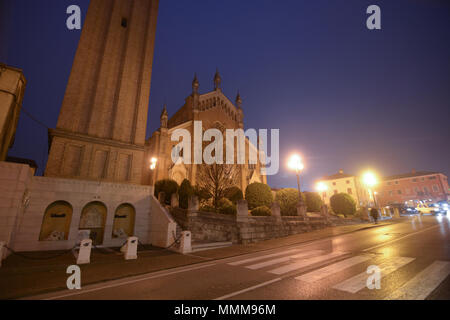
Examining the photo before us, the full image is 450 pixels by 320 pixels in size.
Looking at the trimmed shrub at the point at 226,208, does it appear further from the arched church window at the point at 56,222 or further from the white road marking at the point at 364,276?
the white road marking at the point at 364,276

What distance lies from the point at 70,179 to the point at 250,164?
1061 inches

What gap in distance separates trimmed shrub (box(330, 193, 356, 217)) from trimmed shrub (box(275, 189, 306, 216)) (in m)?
11.5

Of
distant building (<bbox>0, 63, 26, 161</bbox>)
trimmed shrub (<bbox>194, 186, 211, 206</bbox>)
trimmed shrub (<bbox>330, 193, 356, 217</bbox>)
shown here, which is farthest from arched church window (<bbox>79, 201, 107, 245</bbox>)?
trimmed shrub (<bbox>330, 193, 356, 217</bbox>)

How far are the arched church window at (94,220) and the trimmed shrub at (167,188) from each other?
8145mm

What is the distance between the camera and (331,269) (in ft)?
19.3

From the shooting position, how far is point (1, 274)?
6480 millimetres

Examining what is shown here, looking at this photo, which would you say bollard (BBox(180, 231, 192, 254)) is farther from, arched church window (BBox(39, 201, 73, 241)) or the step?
arched church window (BBox(39, 201, 73, 241))

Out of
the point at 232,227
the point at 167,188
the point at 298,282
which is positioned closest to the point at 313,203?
the point at 232,227

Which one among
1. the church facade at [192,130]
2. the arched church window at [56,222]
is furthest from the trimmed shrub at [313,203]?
the arched church window at [56,222]

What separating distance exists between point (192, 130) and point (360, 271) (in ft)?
87.1

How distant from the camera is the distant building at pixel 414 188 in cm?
5091

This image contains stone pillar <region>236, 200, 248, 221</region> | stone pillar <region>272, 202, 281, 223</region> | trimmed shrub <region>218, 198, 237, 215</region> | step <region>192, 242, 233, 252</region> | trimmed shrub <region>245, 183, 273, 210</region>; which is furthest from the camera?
trimmed shrub <region>245, 183, 273, 210</region>

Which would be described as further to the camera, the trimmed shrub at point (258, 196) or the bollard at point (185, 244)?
the trimmed shrub at point (258, 196)

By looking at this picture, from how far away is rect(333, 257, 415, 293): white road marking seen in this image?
4.34m
